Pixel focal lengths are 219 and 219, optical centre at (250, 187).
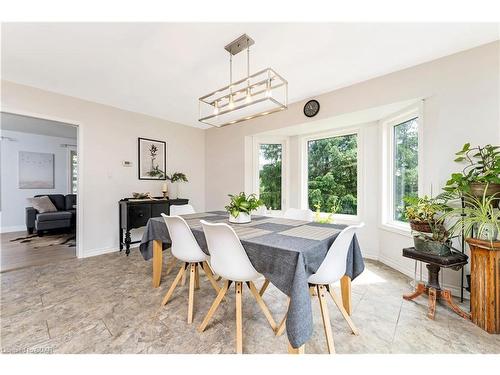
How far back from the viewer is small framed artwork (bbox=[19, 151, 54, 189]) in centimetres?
542

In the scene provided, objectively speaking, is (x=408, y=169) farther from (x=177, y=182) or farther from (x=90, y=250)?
(x=90, y=250)

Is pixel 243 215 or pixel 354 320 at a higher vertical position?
pixel 243 215

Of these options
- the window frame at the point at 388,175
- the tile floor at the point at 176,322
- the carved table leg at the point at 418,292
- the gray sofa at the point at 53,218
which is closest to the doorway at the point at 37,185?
the gray sofa at the point at 53,218

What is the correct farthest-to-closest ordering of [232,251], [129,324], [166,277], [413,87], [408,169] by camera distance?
[408,169] < [166,277] < [413,87] < [129,324] < [232,251]

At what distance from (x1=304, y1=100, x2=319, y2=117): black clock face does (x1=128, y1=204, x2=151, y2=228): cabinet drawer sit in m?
3.04

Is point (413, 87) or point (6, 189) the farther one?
point (6, 189)

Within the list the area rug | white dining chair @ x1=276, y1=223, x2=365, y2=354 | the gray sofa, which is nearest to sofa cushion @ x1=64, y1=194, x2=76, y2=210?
the gray sofa

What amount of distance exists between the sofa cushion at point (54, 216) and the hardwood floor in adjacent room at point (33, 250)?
15.5 inches

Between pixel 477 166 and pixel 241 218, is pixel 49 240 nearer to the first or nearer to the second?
pixel 241 218

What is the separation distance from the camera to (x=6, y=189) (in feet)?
17.2

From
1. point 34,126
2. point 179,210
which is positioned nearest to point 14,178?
point 34,126

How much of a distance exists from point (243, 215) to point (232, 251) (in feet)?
2.52

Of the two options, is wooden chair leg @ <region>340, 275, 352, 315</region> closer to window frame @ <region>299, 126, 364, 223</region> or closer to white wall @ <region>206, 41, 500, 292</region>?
white wall @ <region>206, 41, 500, 292</region>

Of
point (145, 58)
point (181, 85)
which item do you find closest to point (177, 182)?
point (181, 85)
